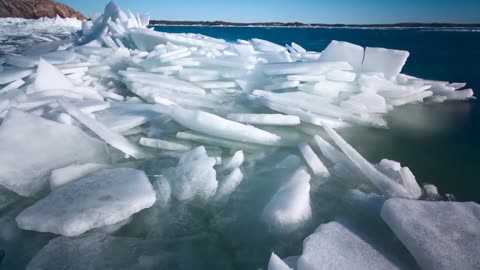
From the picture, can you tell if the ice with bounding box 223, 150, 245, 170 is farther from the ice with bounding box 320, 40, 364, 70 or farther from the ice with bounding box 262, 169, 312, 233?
the ice with bounding box 320, 40, 364, 70

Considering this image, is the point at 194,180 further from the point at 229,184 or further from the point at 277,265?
the point at 277,265

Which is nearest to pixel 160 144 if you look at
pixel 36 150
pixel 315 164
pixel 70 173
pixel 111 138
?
pixel 111 138

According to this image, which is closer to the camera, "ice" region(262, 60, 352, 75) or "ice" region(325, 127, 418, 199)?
"ice" region(325, 127, 418, 199)

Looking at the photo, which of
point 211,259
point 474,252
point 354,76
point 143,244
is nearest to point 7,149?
point 143,244

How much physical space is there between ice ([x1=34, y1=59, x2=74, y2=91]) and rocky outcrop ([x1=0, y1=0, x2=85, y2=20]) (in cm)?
3923

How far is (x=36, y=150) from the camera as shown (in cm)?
161

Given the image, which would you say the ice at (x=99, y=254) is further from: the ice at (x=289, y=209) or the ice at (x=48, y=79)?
the ice at (x=48, y=79)

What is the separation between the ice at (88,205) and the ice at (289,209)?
52 cm

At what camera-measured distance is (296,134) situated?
221 cm

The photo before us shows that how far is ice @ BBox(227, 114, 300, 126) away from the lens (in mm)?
2146

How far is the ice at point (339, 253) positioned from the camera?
93 cm

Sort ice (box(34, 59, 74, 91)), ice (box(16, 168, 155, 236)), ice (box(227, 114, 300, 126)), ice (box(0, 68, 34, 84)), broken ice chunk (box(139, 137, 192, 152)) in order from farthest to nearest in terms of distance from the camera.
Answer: ice (box(0, 68, 34, 84)) < ice (box(34, 59, 74, 91)) < ice (box(227, 114, 300, 126)) < broken ice chunk (box(139, 137, 192, 152)) < ice (box(16, 168, 155, 236))

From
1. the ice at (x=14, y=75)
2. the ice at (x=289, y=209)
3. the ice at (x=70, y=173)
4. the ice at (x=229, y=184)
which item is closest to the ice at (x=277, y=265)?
the ice at (x=289, y=209)

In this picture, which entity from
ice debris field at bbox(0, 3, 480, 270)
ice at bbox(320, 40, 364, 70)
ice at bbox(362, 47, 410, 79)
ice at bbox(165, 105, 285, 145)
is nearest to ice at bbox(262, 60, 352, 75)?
ice debris field at bbox(0, 3, 480, 270)
